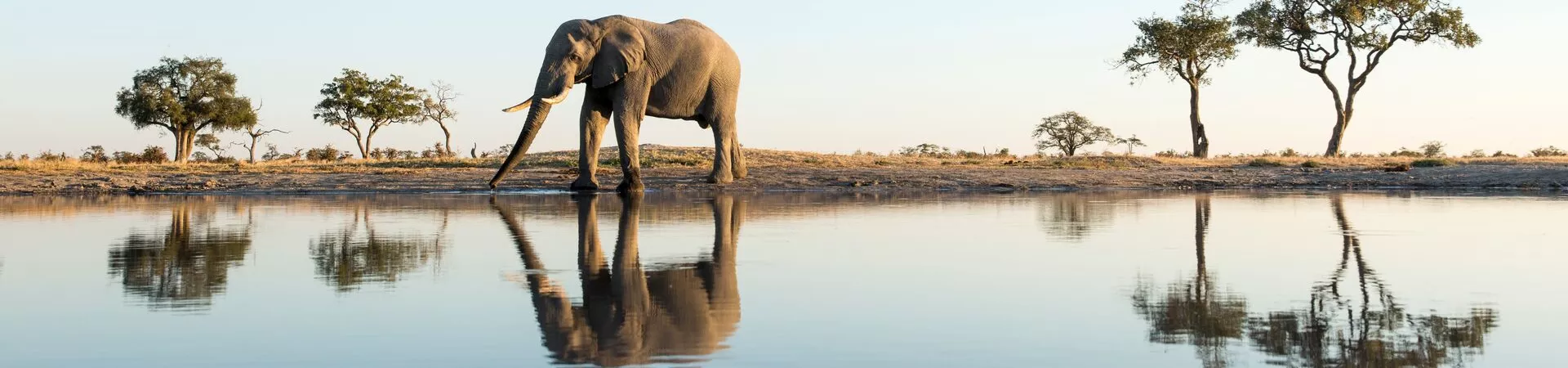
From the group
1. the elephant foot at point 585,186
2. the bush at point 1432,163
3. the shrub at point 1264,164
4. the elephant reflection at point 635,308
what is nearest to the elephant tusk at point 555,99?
the elephant foot at point 585,186

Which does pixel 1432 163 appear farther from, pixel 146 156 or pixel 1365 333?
pixel 146 156

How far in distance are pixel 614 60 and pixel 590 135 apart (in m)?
1.38

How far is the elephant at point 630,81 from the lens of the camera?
2120 centimetres

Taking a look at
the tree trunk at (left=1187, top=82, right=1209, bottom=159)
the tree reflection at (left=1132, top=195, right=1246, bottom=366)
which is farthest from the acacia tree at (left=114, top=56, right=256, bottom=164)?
the tree reflection at (left=1132, top=195, right=1246, bottom=366)

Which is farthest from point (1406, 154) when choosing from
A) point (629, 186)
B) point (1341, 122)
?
point (629, 186)

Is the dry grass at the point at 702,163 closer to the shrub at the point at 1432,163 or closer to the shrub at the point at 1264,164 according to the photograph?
the shrub at the point at 1264,164

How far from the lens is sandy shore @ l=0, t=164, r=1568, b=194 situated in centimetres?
2498

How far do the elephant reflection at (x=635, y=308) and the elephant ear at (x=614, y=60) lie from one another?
10.7 metres

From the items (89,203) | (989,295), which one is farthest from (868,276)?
(89,203)

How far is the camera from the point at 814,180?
2639cm

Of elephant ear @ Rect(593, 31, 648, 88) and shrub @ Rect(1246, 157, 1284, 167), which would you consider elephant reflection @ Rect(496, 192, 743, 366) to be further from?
shrub @ Rect(1246, 157, 1284, 167)

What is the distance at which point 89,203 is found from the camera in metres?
19.9

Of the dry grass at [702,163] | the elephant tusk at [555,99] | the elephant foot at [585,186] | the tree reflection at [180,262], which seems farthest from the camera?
the dry grass at [702,163]

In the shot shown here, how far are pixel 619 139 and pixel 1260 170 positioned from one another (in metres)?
15.7
